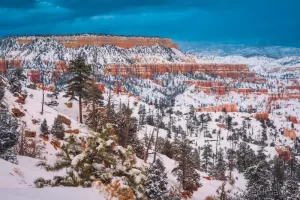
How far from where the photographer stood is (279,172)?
2665 inches

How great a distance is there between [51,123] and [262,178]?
25.9 meters

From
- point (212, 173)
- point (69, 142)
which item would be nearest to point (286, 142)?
point (212, 173)

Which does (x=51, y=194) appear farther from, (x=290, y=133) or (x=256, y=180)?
(x=290, y=133)

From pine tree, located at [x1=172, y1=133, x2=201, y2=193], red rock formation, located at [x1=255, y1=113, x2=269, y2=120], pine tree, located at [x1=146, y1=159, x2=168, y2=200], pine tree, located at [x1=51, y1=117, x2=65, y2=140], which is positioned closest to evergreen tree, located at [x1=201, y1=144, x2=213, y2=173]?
pine tree, located at [x1=172, y1=133, x2=201, y2=193]

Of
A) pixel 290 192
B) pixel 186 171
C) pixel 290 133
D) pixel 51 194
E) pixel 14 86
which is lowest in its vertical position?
pixel 290 133

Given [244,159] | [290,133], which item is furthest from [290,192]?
[290,133]

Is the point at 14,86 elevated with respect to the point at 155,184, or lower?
elevated

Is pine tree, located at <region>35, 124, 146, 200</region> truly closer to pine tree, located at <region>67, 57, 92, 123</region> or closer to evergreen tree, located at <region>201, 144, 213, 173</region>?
pine tree, located at <region>67, 57, 92, 123</region>

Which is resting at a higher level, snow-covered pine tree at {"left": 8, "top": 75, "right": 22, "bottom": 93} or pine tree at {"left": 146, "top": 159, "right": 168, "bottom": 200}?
snow-covered pine tree at {"left": 8, "top": 75, "right": 22, "bottom": 93}

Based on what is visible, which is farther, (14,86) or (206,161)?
(206,161)

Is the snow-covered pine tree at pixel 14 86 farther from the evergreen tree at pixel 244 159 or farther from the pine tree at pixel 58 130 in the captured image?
the evergreen tree at pixel 244 159

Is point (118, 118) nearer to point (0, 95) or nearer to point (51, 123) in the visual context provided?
point (51, 123)

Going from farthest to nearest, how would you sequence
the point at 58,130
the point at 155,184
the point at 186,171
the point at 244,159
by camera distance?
the point at 244,159
the point at 186,171
the point at 58,130
the point at 155,184

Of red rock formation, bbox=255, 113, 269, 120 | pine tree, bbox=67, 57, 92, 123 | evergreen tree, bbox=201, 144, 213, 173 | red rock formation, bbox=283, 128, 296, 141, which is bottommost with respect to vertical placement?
red rock formation, bbox=283, 128, 296, 141
